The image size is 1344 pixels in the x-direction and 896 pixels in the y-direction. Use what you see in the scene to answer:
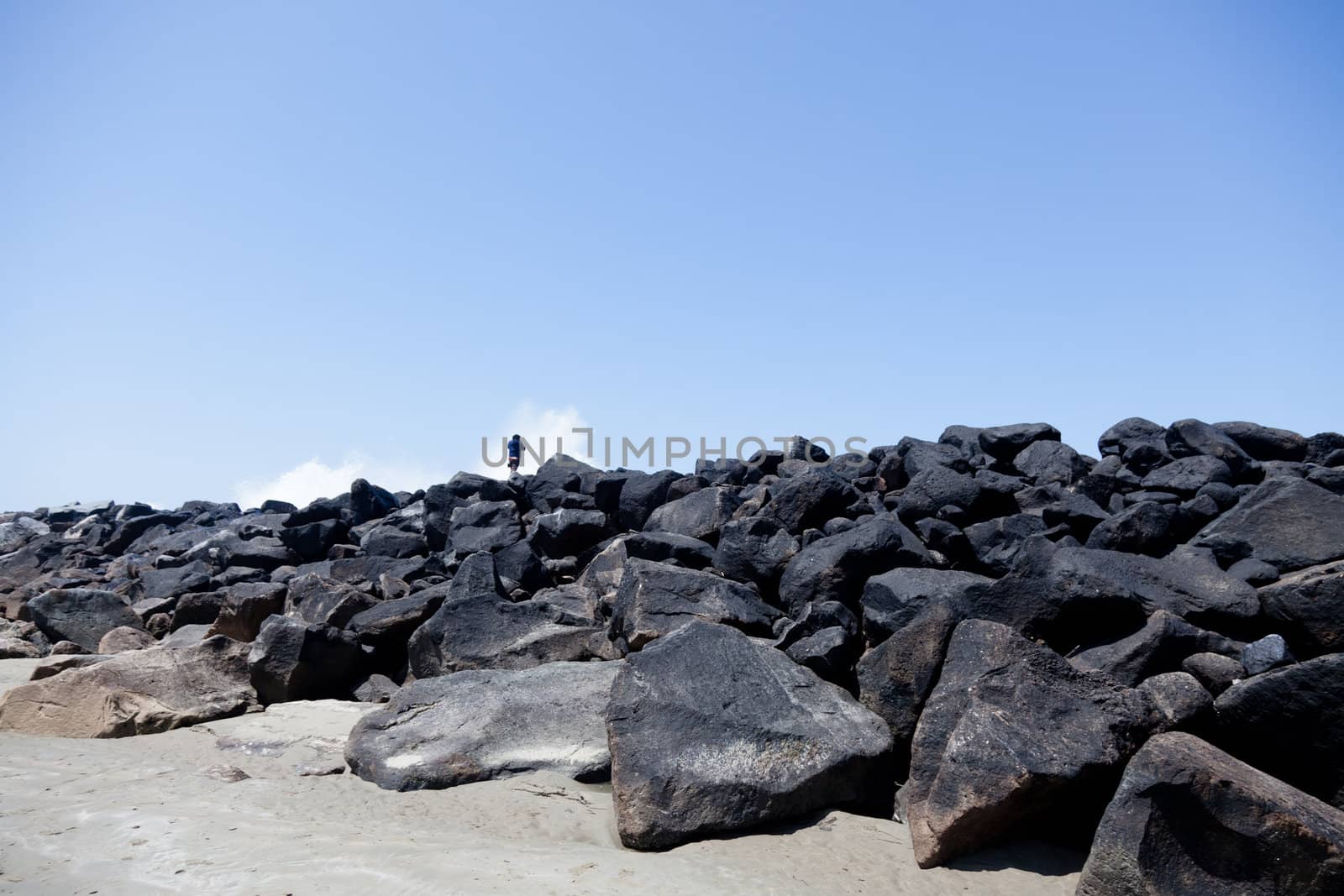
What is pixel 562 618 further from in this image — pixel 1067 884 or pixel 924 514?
pixel 1067 884

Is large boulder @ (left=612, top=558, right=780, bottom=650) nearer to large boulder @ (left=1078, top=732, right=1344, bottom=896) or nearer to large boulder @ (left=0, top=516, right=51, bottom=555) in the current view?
large boulder @ (left=1078, top=732, right=1344, bottom=896)

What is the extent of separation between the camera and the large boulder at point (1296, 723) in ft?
16.1

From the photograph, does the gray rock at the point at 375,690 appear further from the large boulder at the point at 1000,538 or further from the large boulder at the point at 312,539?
the large boulder at the point at 312,539

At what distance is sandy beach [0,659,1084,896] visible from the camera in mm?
4602

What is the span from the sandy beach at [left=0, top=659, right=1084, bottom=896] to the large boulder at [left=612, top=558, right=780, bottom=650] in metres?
1.92

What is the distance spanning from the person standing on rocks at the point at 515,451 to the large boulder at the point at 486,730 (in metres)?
12.4

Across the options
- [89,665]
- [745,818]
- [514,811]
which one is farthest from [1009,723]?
[89,665]

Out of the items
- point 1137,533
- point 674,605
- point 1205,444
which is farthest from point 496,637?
point 1205,444

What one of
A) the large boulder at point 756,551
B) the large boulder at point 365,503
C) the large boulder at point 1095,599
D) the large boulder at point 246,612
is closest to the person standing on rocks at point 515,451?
the large boulder at point 365,503

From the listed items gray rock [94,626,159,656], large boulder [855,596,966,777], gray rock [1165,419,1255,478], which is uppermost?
gray rock [1165,419,1255,478]

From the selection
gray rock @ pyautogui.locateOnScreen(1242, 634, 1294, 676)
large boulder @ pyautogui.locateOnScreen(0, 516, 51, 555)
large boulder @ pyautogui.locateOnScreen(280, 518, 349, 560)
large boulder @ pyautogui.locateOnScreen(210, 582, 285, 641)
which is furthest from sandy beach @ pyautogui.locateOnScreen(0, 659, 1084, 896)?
large boulder @ pyautogui.locateOnScreen(0, 516, 51, 555)

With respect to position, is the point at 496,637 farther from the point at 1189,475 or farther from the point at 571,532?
the point at 1189,475

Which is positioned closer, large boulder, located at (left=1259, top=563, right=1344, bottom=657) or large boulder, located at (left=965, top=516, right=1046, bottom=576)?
large boulder, located at (left=1259, top=563, right=1344, bottom=657)

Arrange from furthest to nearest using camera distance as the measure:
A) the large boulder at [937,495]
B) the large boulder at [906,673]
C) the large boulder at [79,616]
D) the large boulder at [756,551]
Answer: the large boulder at [79,616] → the large boulder at [937,495] → the large boulder at [756,551] → the large boulder at [906,673]
